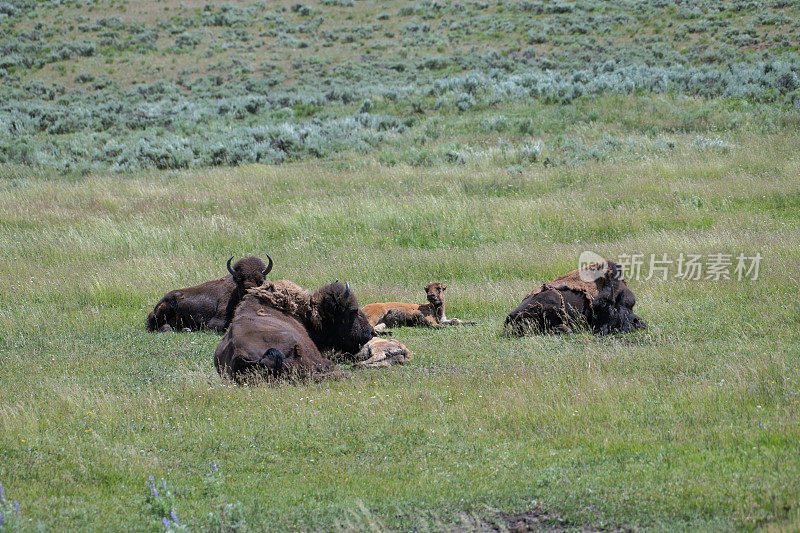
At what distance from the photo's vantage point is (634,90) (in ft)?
92.6

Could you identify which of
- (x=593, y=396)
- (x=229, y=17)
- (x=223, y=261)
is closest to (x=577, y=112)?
(x=223, y=261)

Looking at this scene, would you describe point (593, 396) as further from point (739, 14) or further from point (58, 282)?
point (739, 14)

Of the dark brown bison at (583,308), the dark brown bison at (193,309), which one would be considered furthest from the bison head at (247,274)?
the dark brown bison at (583,308)

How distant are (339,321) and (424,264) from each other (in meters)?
5.09

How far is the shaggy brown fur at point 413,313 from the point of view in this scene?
1178 cm

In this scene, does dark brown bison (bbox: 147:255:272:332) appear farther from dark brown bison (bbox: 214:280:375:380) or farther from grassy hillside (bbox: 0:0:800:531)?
dark brown bison (bbox: 214:280:375:380)

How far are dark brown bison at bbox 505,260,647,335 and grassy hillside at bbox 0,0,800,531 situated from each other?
15.6 inches

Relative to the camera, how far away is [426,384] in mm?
8172

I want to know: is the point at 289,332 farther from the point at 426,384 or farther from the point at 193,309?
the point at 193,309

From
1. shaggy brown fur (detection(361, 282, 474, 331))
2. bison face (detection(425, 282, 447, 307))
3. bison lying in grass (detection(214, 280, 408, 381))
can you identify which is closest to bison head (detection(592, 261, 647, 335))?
shaggy brown fur (detection(361, 282, 474, 331))

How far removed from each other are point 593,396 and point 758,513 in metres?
2.48

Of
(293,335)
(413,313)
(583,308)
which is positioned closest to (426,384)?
(293,335)

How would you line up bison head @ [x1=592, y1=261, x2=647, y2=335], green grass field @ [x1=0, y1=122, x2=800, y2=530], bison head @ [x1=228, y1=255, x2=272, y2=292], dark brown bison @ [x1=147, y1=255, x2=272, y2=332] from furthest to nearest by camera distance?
dark brown bison @ [x1=147, y1=255, x2=272, y2=332] → bison head @ [x1=228, y1=255, x2=272, y2=292] → bison head @ [x1=592, y1=261, x2=647, y2=335] → green grass field @ [x1=0, y1=122, x2=800, y2=530]

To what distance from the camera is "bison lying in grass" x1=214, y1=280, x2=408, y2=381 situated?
330 inches
